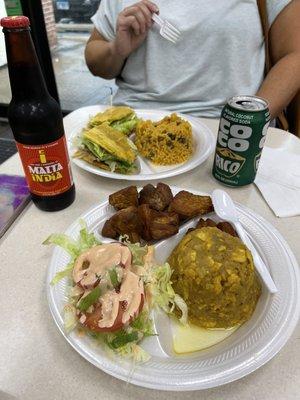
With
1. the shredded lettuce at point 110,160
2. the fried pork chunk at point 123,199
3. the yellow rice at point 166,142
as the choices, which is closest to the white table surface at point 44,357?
the fried pork chunk at point 123,199

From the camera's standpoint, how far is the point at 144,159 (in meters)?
1.08

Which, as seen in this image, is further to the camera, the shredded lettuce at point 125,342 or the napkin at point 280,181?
the napkin at point 280,181

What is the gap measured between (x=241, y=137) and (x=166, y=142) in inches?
10.6

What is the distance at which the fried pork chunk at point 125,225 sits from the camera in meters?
0.75

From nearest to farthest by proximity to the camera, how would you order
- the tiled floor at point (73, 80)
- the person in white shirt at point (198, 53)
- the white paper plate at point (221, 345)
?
1. the white paper plate at point (221, 345)
2. the person in white shirt at point (198, 53)
3. the tiled floor at point (73, 80)

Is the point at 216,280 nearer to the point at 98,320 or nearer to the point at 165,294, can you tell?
the point at 165,294

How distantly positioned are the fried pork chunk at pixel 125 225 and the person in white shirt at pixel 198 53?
2.42ft

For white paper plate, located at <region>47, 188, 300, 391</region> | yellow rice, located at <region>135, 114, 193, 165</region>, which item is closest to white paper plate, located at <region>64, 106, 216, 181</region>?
yellow rice, located at <region>135, 114, 193, 165</region>

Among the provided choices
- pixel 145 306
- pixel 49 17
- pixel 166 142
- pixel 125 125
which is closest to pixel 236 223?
pixel 145 306

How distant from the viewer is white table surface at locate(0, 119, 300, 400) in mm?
511

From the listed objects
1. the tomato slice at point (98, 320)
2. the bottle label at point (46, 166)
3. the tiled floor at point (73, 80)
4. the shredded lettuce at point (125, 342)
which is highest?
the bottle label at point (46, 166)

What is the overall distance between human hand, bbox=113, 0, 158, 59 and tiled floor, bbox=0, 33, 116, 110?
5.96ft

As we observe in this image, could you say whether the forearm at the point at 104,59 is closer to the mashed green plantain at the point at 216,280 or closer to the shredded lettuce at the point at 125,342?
the mashed green plantain at the point at 216,280

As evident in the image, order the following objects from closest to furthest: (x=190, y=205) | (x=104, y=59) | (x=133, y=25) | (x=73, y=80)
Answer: (x=190, y=205) < (x=133, y=25) < (x=104, y=59) < (x=73, y=80)
